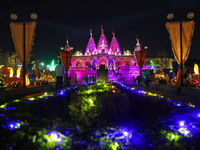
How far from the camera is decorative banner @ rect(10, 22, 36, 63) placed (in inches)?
331

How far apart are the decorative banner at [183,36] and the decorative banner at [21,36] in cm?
722

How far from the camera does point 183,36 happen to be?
8.13m

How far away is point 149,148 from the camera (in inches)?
71.9

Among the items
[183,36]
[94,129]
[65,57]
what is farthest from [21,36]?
[183,36]

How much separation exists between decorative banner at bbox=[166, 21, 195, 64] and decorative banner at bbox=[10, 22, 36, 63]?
23.7 feet

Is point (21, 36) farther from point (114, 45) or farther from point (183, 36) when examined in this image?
point (114, 45)

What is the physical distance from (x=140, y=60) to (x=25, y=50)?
11.3m

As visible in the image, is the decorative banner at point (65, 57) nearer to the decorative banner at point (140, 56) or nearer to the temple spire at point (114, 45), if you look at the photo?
the decorative banner at point (140, 56)

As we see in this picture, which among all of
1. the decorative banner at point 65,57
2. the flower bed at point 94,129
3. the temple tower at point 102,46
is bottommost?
the flower bed at point 94,129

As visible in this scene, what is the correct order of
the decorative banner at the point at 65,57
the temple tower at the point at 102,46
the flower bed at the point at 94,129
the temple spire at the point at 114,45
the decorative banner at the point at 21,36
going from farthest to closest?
the temple spire at the point at 114,45 < the temple tower at the point at 102,46 < the decorative banner at the point at 65,57 < the decorative banner at the point at 21,36 < the flower bed at the point at 94,129

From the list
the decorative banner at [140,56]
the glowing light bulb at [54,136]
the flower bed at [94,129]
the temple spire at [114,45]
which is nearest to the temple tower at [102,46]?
the temple spire at [114,45]

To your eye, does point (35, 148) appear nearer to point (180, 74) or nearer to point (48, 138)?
point (48, 138)

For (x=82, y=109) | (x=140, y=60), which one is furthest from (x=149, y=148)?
(x=140, y=60)

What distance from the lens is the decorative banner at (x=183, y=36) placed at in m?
8.01
